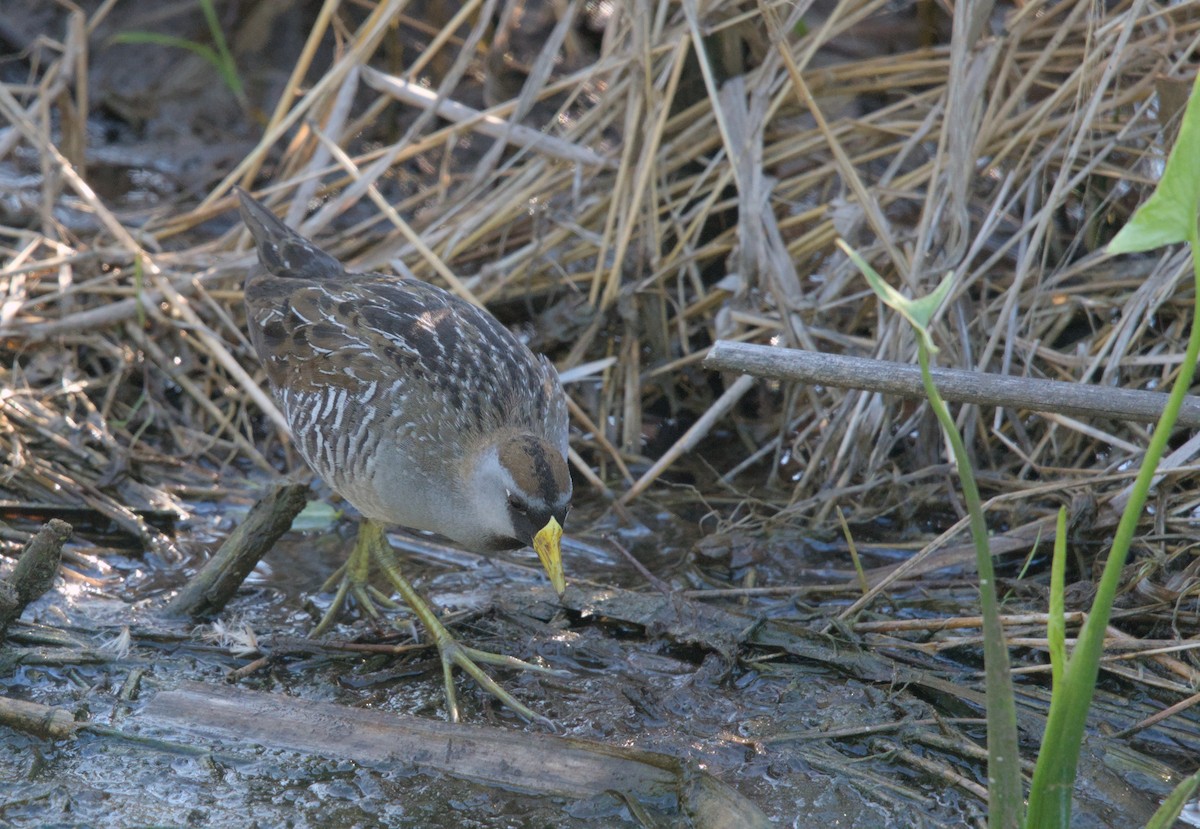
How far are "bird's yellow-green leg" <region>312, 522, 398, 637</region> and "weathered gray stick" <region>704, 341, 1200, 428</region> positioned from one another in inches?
66.7

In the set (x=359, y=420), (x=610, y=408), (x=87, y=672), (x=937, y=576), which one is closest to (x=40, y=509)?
(x=87, y=672)

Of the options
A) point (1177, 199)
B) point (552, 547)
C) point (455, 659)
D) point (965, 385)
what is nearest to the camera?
point (1177, 199)

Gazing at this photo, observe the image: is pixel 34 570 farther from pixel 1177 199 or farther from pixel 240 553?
pixel 1177 199

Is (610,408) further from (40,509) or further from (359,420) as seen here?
(40,509)

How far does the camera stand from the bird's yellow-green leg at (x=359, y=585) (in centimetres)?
369

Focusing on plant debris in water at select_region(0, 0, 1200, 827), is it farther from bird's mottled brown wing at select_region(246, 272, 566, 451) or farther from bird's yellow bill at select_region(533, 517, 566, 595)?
bird's mottled brown wing at select_region(246, 272, 566, 451)

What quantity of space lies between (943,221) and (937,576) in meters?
1.17

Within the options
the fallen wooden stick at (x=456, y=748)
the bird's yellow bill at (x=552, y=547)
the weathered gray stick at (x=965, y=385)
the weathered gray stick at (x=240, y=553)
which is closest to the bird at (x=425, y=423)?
the bird's yellow bill at (x=552, y=547)

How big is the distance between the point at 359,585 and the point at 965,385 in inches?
80.0

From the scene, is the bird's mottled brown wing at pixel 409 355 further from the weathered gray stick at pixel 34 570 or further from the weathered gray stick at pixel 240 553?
the weathered gray stick at pixel 34 570

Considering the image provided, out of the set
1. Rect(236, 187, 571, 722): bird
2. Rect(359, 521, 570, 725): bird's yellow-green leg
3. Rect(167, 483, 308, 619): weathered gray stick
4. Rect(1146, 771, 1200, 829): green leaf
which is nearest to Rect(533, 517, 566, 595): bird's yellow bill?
Rect(236, 187, 571, 722): bird

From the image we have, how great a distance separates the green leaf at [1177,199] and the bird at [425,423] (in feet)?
5.35

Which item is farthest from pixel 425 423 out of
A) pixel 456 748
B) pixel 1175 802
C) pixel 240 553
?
pixel 1175 802

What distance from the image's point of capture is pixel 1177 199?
175 centimetres
